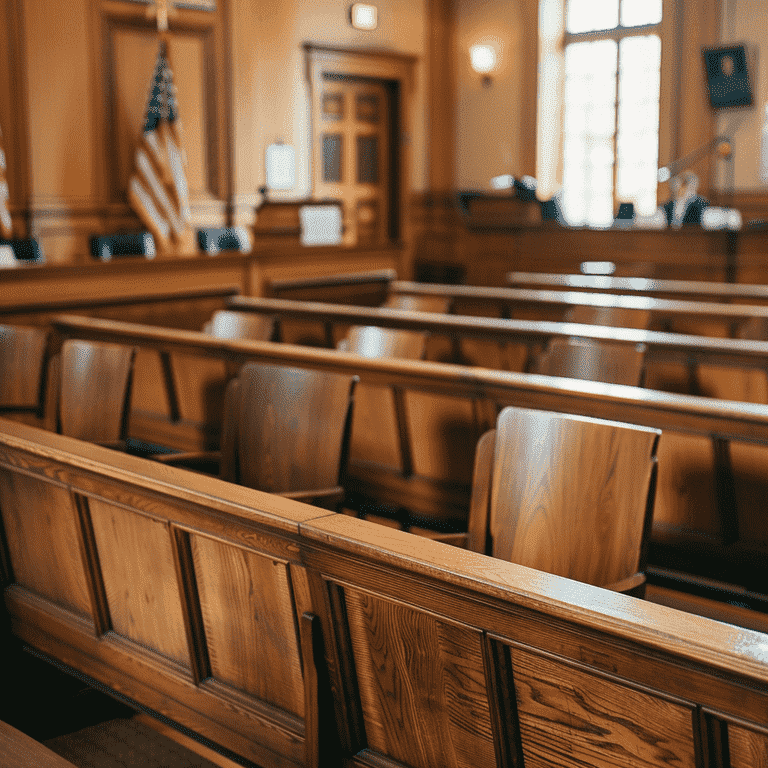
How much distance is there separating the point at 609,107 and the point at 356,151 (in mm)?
2291

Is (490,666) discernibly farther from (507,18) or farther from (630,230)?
(507,18)

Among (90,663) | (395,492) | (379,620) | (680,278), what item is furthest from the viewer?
(680,278)

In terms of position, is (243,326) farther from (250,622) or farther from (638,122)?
(638,122)

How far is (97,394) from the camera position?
126 inches

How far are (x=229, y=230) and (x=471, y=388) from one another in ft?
14.6

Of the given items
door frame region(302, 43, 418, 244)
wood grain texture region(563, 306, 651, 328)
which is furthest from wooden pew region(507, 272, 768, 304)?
door frame region(302, 43, 418, 244)

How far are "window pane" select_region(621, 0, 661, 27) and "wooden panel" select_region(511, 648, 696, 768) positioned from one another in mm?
7816

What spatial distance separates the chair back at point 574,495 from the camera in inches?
75.2

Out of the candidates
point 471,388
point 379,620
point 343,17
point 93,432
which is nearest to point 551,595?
point 379,620

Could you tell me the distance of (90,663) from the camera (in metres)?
2.09

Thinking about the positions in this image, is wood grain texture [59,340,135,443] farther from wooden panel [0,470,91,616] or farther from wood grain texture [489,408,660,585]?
wood grain texture [489,408,660,585]

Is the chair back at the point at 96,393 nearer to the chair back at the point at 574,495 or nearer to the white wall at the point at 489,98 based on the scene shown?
the chair back at the point at 574,495

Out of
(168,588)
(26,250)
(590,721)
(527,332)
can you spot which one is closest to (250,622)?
(168,588)

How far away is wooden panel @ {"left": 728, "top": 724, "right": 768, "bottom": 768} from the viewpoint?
1.11m
